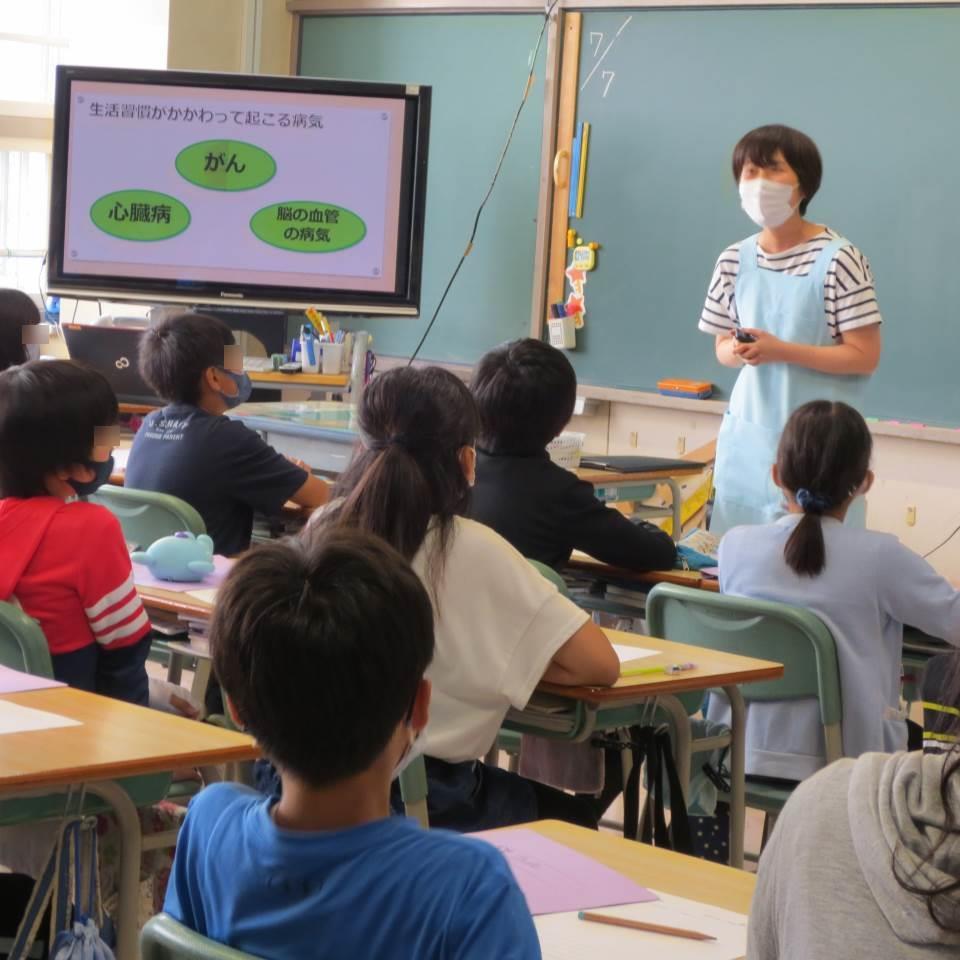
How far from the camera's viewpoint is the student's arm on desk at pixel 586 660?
250 centimetres

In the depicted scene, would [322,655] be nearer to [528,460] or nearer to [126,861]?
[126,861]

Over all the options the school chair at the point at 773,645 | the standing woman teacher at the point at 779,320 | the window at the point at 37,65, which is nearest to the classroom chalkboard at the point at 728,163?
the standing woman teacher at the point at 779,320

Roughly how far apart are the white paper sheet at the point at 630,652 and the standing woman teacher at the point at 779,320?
3.94 feet

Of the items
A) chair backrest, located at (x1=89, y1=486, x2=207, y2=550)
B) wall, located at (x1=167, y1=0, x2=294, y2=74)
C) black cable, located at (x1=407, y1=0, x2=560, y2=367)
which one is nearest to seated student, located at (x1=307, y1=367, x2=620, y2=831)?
chair backrest, located at (x1=89, y1=486, x2=207, y2=550)

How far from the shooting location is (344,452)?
4.72m

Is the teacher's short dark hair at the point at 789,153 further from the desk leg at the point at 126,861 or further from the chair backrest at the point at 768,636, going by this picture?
the desk leg at the point at 126,861

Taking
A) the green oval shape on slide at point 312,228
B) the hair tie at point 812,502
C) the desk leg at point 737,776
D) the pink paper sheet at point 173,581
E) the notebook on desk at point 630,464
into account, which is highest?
the green oval shape on slide at point 312,228

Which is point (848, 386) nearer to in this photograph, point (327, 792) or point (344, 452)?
point (344, 452)

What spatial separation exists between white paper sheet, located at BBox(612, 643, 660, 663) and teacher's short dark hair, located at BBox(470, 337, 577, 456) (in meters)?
0.58

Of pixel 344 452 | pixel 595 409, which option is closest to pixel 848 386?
pixel 344 452

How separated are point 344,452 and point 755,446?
4.19ft

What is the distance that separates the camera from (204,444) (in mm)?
3797

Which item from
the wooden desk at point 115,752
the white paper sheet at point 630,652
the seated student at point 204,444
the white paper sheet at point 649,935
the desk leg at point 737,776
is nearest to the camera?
the white paper sheet at point 649,935

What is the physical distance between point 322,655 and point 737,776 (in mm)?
1869
